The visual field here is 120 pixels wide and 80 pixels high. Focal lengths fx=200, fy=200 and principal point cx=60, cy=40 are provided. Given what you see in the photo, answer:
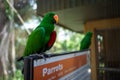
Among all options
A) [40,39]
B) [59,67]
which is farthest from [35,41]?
[59,67]

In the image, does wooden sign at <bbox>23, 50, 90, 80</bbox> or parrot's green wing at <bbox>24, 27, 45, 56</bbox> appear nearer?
wooden sign at <bbox>23, 50, 90, 80</bbox>

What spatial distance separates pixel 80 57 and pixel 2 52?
362 inches

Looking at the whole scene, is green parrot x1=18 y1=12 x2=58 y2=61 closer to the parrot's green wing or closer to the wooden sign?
the parrot's green wing

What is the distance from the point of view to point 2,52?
→ 37.0ft

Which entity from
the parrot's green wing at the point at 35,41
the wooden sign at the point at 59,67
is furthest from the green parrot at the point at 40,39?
the wooden sign at the point at 59,67

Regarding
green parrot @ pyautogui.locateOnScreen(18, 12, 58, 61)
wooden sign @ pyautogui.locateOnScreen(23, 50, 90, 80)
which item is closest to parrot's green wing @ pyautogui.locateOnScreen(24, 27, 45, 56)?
green parrot @ pyautogui.locateOnScreen(18, 12, 58, 61)

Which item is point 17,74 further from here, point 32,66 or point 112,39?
point 32,66

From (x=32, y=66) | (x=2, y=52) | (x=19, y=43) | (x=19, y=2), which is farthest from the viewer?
(x=19, y=43)

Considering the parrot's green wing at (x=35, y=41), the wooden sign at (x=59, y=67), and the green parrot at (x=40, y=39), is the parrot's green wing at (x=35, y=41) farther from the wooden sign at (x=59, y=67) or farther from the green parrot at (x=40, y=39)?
the wooden sign at (x=59, y=67)

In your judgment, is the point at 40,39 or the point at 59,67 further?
the point at 40,39

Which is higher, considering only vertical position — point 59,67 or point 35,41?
point 35,41

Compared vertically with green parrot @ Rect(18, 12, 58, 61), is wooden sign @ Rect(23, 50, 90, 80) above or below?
below

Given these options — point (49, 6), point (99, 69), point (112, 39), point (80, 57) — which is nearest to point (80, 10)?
point (49, 6)

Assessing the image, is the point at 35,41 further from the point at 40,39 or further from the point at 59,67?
the point at 59,67
